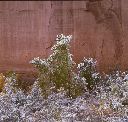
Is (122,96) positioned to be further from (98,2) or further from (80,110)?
(98,2)

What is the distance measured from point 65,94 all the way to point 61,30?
1167 mm

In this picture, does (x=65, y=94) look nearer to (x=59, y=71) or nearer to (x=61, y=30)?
(x=59, y=71)

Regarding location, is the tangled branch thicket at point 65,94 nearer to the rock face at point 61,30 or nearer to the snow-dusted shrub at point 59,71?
the snow-dusted shrub at point 59,71

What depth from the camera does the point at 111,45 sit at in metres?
6.04

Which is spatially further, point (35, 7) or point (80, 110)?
point (35, 7)

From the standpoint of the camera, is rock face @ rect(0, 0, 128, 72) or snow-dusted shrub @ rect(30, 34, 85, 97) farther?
rock face @ rect(0, 0, 128, 72)

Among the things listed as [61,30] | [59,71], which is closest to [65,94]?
[59,71]

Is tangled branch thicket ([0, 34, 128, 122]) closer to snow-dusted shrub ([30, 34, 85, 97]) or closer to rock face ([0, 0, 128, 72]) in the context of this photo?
snow-dusted shrub ([30, 34, 85, 97])

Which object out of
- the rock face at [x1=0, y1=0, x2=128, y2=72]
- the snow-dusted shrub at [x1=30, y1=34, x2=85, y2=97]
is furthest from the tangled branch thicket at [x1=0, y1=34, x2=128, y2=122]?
the rock face at [x1=0, y1=0, x2=128, y2=72]

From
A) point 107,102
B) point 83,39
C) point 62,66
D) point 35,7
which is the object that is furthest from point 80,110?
point 35,7

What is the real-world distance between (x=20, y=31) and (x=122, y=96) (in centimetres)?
183

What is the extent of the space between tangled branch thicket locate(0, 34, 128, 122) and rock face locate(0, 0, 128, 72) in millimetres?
291

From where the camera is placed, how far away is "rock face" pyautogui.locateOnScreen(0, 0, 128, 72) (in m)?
6.04

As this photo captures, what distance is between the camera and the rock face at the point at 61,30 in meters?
6.04
